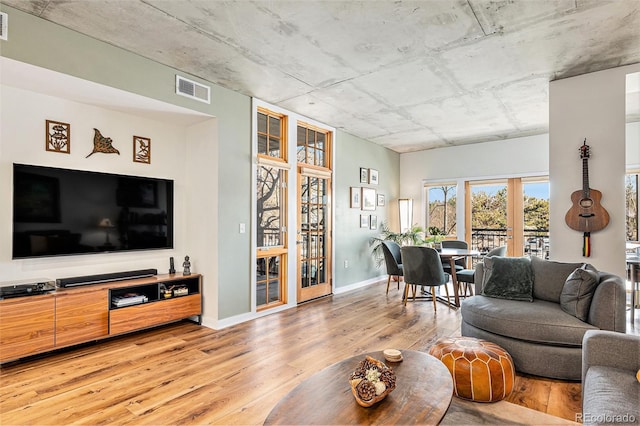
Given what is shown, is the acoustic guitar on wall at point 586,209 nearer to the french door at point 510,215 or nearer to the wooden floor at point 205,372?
the wooden floor at point 205,372

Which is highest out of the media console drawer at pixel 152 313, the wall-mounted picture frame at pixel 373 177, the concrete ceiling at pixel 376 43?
the concrete ceiling at pixel 376 43

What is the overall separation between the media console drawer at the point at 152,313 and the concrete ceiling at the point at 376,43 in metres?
2.48

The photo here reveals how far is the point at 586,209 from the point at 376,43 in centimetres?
273

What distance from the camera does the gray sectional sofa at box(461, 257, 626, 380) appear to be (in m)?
2.47

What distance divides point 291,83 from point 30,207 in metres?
2.80

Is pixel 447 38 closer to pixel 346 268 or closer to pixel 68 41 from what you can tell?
pixel 68 41

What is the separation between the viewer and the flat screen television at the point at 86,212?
3025 millimetres

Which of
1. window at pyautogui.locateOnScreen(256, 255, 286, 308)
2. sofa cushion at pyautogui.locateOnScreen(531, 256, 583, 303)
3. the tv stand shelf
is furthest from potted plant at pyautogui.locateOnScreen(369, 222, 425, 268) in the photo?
the tv stand shelf

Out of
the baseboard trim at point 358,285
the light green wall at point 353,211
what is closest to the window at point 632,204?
the light green wall at point 353,211

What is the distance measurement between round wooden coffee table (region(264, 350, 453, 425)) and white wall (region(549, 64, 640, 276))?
2.74 meters

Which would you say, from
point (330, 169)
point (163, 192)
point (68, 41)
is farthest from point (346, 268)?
point (68, 41)

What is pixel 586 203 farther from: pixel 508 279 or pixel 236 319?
pixel 236 319

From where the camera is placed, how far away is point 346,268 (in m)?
5.95

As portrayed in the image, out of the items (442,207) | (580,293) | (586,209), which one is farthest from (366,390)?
(442,207)
